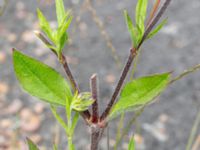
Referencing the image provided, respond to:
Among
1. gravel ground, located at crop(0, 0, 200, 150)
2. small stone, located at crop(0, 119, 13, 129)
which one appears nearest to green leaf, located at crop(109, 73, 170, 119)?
gravel ground, located at crop(0, 0, 200, 150)

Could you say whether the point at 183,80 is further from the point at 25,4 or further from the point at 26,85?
the point at 26,85

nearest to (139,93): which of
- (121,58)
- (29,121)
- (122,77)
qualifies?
(122,77)

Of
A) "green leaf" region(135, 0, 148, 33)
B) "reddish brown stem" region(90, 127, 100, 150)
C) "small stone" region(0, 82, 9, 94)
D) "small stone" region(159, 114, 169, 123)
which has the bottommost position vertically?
"small stone" region(159, 114, 169, 123)

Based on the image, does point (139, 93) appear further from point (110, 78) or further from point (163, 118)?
point (110, 78)

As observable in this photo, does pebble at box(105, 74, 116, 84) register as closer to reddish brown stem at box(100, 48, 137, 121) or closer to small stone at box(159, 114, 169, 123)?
small stone at box(159, 114, 169, 123)

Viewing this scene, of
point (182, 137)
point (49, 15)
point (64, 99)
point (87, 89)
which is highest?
point (64, 99)

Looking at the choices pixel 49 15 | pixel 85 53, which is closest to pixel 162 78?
pixel 85 53
